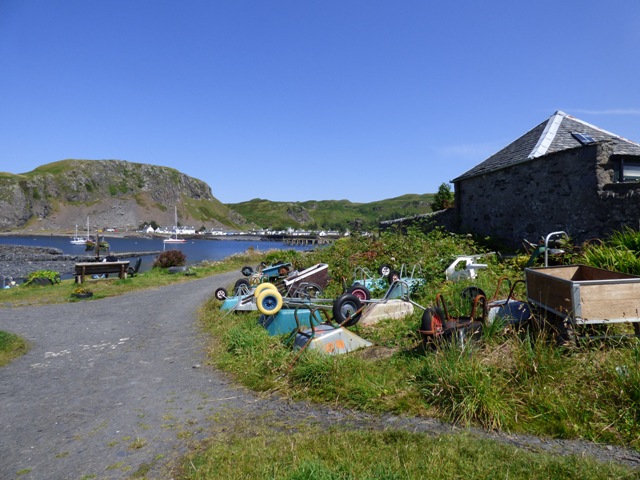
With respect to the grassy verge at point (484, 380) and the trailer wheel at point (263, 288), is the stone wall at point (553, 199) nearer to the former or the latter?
the grassy verge at point (484, 380)

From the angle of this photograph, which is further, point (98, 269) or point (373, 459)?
point (98, 269)

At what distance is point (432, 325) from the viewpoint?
225 inches

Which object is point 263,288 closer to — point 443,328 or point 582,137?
point 443,328

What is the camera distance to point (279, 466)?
3598 millimetres

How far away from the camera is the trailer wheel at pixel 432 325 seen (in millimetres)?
5684

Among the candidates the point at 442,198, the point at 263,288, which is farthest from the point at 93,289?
the point at 442,198

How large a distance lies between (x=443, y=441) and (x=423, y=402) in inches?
32.0

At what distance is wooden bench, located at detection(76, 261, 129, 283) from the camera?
58.6 ft

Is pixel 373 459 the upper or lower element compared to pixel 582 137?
lower

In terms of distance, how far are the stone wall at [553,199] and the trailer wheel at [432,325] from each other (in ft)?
27.8

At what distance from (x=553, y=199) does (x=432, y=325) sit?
10.8 m

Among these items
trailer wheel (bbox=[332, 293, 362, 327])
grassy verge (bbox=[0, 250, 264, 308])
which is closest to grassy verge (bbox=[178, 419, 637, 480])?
trailer wheel (bbox=[332, 293, 362, 327])

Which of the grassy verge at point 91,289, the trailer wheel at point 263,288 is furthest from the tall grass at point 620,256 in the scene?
the grassy verge at point 91,289

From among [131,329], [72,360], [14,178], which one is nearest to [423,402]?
[72,360]
